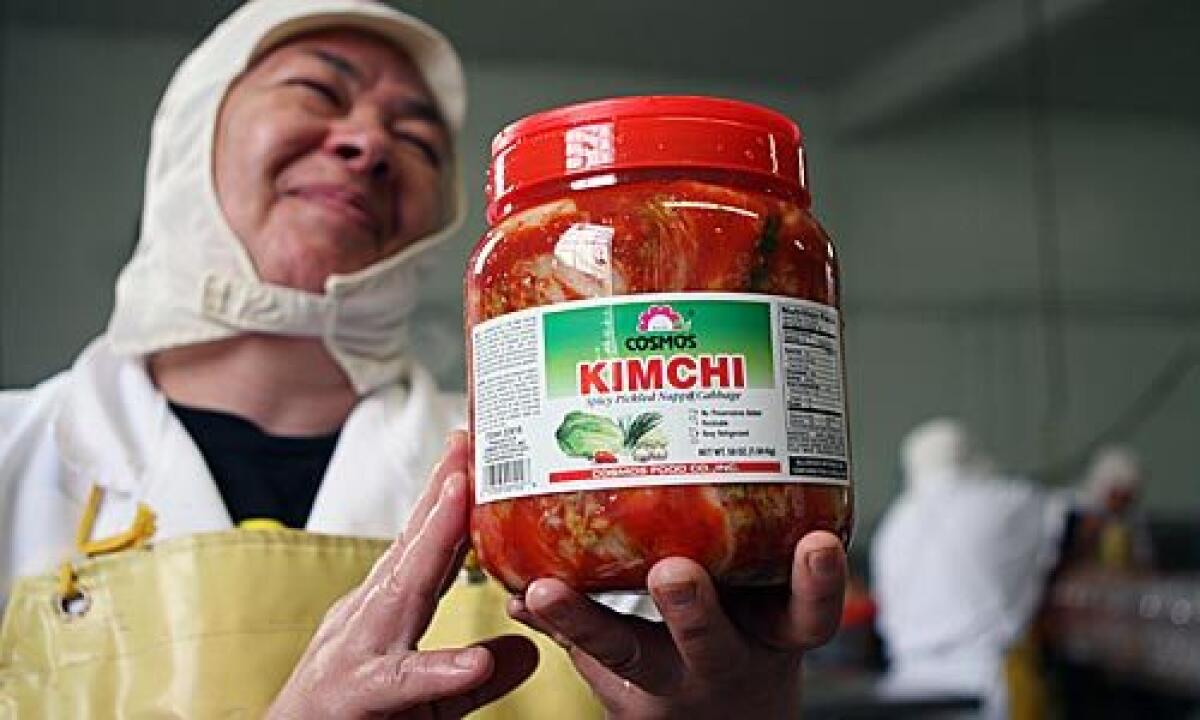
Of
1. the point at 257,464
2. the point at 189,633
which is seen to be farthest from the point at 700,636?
the point at 257,464

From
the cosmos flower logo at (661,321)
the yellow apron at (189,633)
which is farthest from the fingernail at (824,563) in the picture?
the yellow apron at (189,633)

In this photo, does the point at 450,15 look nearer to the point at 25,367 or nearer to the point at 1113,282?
the point at 25,367

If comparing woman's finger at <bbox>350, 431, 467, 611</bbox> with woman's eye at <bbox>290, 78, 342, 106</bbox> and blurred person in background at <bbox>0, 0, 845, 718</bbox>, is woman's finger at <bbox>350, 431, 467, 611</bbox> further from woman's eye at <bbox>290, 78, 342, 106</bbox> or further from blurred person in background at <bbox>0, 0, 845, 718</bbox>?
woman's eye at <bbox>290, 78, 342, 106</bbox>

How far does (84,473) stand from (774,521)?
0.58 meters

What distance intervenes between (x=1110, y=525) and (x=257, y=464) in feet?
9.65

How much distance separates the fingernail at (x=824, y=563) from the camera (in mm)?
572

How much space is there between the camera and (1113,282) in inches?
194

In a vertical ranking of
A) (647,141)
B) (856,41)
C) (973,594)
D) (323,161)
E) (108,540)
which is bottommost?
(973,594)

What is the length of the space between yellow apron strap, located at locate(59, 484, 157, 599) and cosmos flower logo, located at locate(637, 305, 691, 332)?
49cm

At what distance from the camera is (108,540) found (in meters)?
0.91

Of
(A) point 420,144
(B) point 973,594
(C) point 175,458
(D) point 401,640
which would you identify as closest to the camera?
(D) point 401,640

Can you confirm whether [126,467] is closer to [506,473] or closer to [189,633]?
[189,633]

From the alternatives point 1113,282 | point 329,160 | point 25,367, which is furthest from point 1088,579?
point 329,160

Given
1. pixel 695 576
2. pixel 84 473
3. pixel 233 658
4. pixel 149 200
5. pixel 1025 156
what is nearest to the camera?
pixel 695 576
